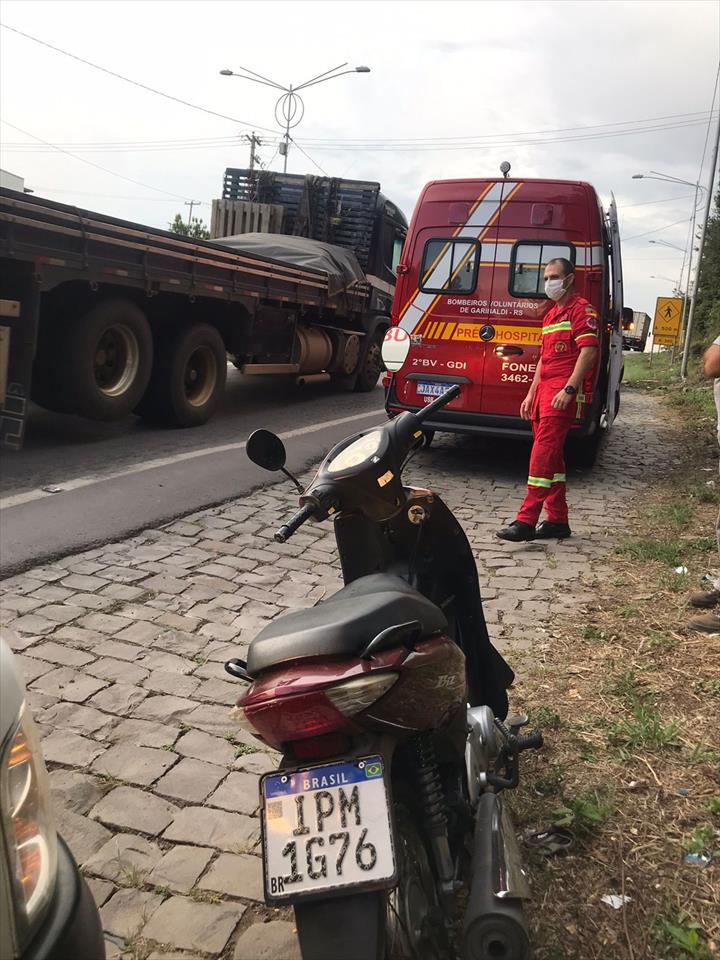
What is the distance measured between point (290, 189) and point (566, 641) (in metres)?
11.6

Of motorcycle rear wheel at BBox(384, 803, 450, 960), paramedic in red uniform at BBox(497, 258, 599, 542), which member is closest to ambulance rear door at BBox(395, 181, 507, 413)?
paramedic in red uniform at BBox(497, 258, 599, 542)

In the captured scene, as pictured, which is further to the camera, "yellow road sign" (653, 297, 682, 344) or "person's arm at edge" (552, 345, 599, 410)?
"yellow road sign" (653, 297, 682, 344)

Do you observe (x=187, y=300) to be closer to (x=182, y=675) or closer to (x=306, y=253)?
(x=306, y=253)

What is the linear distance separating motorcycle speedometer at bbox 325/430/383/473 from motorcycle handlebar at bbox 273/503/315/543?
18cm

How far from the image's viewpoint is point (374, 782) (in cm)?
168

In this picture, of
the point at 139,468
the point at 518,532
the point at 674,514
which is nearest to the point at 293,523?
the point at 518,532

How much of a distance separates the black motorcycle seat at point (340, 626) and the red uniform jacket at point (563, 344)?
4.26 meters

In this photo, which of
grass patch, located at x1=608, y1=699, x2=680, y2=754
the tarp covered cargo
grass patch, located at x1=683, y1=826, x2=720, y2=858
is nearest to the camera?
grass patch, located at x1=683, y1=826, x2=720, y2=858

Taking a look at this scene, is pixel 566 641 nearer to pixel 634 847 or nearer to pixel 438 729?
pixel 634 847

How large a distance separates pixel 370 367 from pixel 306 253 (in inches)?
101

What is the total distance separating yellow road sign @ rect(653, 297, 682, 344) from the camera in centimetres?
2897

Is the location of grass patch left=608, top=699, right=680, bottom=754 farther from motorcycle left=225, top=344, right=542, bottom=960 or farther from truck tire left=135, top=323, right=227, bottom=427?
truck tire left=135, top=323, right=227, bottom=427

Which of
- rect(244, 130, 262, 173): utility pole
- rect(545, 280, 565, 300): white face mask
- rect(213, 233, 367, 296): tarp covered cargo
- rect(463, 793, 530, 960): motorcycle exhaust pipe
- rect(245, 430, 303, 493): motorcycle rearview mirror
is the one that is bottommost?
rect(463, 793, 530, 960): motorcycle exhaust pipe

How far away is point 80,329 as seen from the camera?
26.1 feet
